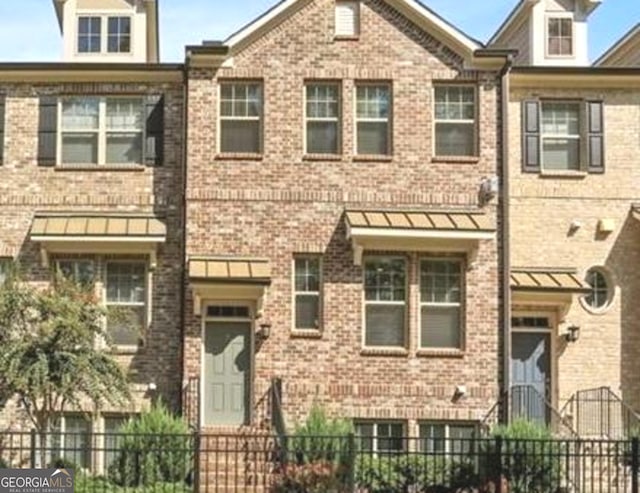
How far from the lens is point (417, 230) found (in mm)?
21984

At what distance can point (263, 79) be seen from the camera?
23016 mm

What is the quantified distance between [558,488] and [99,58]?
13.1 metres

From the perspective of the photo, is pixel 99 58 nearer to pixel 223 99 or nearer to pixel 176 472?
pixel 223 99

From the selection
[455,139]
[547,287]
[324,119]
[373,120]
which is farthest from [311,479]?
[455,139]

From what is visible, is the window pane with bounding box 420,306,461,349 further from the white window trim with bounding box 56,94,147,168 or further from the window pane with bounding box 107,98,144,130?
the window pane with bounding box 107,98,144,130

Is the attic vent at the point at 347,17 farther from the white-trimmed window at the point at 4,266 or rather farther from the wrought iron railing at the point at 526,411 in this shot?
the white-trimmed window at the point at 4,266

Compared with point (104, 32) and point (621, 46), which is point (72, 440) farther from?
point (621, 46)

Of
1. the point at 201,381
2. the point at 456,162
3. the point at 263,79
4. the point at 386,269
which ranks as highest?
the point at 263,79

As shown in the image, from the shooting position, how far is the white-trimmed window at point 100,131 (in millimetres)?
23219

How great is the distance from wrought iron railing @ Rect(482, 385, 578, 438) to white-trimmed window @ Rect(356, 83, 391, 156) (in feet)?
16.8

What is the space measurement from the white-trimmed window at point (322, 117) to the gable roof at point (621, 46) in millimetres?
8989

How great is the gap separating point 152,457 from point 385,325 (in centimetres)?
541

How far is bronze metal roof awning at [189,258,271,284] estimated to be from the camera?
71.7 ft

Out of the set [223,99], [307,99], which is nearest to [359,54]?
[307,99]
